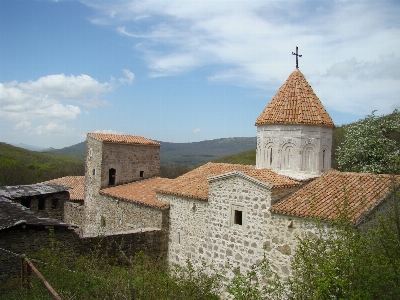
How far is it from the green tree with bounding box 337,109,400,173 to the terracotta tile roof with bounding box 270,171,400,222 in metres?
8.28

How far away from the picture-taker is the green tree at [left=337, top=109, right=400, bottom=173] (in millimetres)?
18047

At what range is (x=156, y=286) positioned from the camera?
6.99m

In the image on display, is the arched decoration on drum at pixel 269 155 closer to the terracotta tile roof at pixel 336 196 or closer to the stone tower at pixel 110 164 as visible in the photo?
the terracotta tile roof at pixel 336 196

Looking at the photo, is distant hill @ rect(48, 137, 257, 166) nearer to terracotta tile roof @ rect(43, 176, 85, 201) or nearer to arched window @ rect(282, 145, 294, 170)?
terracotta tile roof @ rect(43, 176, 85, 201)

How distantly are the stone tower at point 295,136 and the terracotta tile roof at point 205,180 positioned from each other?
0.76 metres

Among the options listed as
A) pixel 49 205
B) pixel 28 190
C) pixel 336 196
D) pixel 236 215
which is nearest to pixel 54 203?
pixel 49 205

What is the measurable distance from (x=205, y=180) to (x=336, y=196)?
5.70 metres

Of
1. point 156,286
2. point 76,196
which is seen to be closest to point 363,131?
point 156,286

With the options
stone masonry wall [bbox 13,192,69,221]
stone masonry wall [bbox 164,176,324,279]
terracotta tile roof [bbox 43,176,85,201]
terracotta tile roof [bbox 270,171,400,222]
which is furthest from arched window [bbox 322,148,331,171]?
terracotta tile roof [bbox 43,176,85,201]

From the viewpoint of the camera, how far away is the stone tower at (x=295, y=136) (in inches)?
479

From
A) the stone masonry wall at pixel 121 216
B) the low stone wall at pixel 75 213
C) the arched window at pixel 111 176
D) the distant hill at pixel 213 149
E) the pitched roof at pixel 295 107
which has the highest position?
the distant hill at pixel 213 149

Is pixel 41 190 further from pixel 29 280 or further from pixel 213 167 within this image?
pixel 29 280

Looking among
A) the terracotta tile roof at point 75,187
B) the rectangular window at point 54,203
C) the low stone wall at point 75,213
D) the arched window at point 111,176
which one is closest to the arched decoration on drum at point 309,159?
the arched window at point 111,176

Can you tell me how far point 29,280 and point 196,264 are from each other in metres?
6.31
